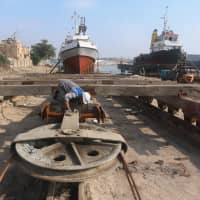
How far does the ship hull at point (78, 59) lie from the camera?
20.4m

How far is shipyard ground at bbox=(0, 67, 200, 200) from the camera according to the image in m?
3.45

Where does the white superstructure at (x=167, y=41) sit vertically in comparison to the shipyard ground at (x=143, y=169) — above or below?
above

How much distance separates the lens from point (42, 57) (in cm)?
8244

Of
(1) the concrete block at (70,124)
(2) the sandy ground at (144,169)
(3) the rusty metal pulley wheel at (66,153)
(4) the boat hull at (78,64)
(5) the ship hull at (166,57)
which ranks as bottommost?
(2) the sandy ground at (144,169)

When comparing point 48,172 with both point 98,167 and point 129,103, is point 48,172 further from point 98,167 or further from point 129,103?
point 129,103

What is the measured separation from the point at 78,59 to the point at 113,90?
1494 cm

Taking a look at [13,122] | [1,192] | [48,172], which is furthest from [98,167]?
[13,122]

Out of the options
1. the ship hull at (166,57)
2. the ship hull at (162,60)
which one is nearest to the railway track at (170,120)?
the ship hull at (162,60)

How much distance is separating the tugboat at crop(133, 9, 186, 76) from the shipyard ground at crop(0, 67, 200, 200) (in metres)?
18.3

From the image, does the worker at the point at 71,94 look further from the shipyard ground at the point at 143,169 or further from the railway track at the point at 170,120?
the railway track at the point at 170,120

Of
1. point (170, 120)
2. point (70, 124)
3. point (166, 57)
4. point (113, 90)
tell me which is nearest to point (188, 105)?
point (170, 120)

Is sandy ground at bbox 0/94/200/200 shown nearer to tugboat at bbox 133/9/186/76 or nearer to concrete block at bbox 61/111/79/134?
concrete block at bbox 61/111/79/134

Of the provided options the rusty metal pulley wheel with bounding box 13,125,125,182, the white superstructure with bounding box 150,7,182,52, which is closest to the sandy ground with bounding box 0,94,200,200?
the rusty metal pulley wheel with bounding box 13,125,125,182

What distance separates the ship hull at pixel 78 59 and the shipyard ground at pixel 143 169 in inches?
511
